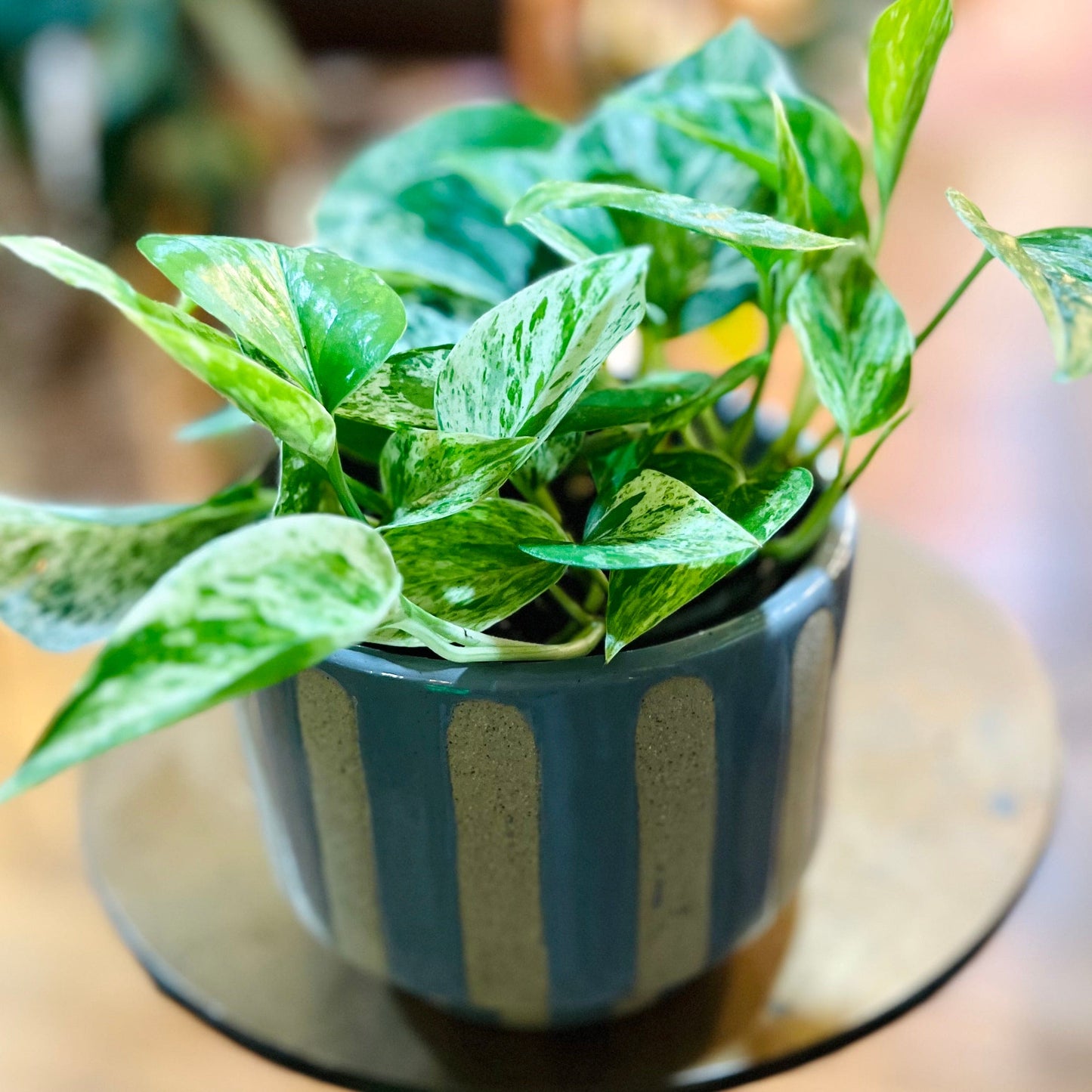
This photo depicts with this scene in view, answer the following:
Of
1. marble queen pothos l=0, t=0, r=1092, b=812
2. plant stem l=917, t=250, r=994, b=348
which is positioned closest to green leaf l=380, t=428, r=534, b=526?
marble queen pothos l=0, t=0, r=1092, b=812

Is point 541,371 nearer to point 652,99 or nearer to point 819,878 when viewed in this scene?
point 652,99

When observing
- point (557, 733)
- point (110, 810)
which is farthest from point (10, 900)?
point (557, 733)

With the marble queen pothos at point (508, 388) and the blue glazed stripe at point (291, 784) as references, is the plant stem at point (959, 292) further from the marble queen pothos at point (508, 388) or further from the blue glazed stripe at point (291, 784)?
the blue glazed stripe at point (291, 784)

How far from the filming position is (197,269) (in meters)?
0.23

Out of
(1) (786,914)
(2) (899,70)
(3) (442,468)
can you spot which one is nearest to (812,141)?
(2) (899,70)

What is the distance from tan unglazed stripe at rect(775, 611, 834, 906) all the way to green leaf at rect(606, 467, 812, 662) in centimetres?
5

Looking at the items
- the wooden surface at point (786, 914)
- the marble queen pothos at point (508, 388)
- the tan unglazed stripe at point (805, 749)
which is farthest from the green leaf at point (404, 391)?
the wooden surface at point (786, 914)

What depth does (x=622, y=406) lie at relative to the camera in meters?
0.27

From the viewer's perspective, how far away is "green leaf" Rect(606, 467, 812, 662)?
24 centimetres

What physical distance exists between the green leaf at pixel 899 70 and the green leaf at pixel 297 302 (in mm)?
128

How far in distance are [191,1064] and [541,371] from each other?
10.4 inches

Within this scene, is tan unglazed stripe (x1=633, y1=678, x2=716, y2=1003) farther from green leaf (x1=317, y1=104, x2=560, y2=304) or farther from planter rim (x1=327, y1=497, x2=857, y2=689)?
green leaf (x1=317, y1=104, x2=560, y2=304)

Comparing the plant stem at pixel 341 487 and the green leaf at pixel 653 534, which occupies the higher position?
the plant stem at pixel 341 487

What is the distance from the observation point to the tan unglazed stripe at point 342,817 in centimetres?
28
